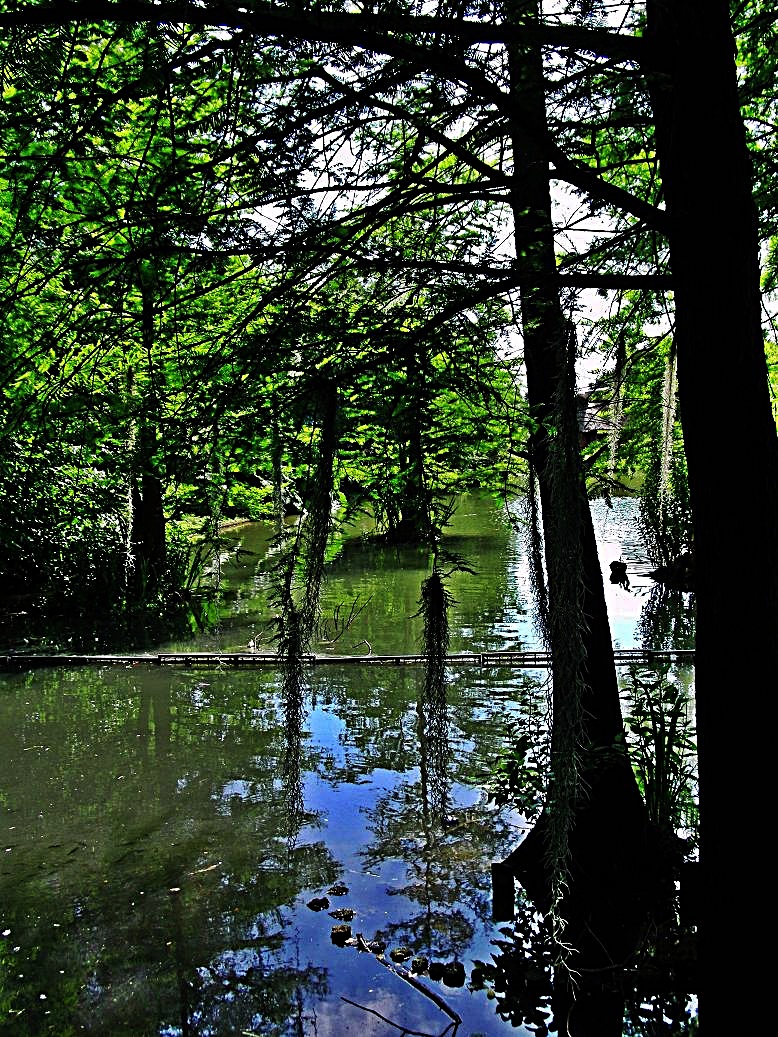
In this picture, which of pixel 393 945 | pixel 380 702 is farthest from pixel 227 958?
pixel 380 702

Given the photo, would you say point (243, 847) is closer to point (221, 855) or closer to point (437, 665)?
point (221, 855)

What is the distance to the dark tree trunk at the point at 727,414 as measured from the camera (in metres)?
2.81

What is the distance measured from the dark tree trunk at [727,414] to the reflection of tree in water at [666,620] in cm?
746

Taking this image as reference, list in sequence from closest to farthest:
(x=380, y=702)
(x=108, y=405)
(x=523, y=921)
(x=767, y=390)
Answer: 1. (x=767, y=390)
2. (x=108, y=405)
3. (x=523, y=921)
4. (x=380, y=702)

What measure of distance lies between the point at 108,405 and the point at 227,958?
2.71 meters

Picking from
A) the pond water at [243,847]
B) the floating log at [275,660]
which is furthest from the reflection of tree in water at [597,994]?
the floating log at [275,660]

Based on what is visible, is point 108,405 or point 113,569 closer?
point 108,405

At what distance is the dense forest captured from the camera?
273cm

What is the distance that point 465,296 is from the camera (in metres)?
3.41

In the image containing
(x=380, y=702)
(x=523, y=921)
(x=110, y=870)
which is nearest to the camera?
(x=523, y=921)

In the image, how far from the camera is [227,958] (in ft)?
14.1

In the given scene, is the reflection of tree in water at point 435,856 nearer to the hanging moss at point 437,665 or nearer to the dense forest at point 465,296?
the dense forest at point 465,296

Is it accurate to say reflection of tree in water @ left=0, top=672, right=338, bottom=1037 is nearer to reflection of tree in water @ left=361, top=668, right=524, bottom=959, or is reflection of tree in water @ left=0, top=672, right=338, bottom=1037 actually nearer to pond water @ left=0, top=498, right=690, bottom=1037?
pond water @ left=0, top=498, right=690, bottom=1037

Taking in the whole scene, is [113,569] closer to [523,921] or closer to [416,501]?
[523,921]
